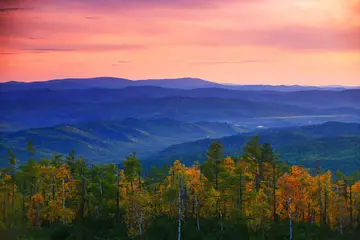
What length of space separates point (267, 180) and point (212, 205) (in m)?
6.81

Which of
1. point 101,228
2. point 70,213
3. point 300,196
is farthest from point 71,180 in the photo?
point 300,196

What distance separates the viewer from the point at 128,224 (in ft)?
106

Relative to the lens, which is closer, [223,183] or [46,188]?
[223,183]

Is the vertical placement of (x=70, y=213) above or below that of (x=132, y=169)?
below

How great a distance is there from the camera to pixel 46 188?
4056cm

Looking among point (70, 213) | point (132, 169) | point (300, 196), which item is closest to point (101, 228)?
point (70, 213)

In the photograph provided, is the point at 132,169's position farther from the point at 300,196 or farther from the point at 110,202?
the point at 300,196

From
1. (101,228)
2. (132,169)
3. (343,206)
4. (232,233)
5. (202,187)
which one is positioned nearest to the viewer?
(232,233)

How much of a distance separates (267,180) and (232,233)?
12.5m

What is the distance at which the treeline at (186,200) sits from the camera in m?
30.9

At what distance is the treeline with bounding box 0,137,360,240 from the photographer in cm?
3091

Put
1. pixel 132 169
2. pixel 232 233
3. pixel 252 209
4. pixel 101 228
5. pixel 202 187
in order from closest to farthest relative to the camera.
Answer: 1. pixel 232 233
2. pixel 101 228
3. pixel 252 209
4. pixel 202 187
5. pixel 132 169

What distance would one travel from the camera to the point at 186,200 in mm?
38406

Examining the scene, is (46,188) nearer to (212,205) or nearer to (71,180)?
(71,180)
